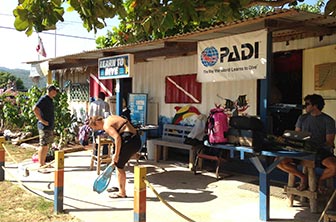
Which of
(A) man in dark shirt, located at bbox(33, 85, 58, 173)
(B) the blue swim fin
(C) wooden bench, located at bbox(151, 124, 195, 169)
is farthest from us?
(C) wooden bench, located at bbox(151, 124, 195, 169)

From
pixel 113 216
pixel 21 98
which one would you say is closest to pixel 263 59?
pixel 113 216

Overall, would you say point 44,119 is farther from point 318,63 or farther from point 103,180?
point 318,63

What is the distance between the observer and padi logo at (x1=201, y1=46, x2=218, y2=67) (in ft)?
21.1

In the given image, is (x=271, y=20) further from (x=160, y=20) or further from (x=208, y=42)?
(x=160, y=20)

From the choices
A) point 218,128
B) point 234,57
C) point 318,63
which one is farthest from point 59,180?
point 318,63

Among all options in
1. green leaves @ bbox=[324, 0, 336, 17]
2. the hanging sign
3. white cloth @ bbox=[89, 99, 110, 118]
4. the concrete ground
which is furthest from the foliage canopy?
white cloth @ bbox=[89, 99, 110, 118]

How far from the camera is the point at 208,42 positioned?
21.6ft

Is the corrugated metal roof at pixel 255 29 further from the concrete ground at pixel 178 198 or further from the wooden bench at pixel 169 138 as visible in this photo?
the concrete ground at pixel 178 198

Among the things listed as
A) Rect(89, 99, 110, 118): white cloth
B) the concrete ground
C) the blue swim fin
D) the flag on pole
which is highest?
the flag on pole

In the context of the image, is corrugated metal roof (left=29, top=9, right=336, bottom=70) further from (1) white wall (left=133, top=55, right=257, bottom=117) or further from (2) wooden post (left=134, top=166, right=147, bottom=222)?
(2) wooden post (left=134, top=166, right=147, bottom=222)

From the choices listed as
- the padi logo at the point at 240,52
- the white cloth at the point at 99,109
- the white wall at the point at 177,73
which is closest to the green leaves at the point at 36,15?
the padi logo at the point at 240,52

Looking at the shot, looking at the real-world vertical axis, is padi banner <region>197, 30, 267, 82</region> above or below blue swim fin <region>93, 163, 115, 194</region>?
above

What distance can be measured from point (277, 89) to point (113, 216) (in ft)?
14.1

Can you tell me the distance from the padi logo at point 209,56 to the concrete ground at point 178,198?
7.57 ft
